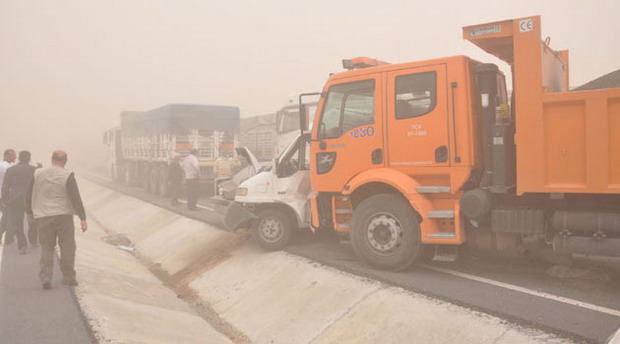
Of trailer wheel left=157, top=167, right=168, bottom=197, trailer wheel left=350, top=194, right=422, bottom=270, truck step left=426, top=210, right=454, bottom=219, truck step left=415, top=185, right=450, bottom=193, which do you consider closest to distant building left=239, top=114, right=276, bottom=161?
trailer wheel left=157, top=167, right=168, bottom=197

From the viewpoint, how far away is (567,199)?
604cm

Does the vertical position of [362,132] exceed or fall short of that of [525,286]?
it exceeds it

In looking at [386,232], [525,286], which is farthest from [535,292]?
[386,232]

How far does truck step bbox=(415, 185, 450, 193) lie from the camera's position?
654cm

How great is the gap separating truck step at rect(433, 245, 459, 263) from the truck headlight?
184 centimetres

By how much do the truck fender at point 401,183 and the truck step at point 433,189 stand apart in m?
0.06

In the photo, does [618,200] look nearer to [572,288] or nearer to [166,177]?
[572,288]

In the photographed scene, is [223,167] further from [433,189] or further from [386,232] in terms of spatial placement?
[433,189]

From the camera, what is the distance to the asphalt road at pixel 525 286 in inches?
201

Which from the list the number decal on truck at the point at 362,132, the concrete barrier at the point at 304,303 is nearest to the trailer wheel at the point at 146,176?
the concrete barrier at the point at 304,303

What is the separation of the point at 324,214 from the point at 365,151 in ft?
4.33

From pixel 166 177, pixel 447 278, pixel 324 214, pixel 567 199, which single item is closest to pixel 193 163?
pixel 166 177

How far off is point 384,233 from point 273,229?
2666 mm

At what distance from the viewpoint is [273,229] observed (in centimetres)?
914
